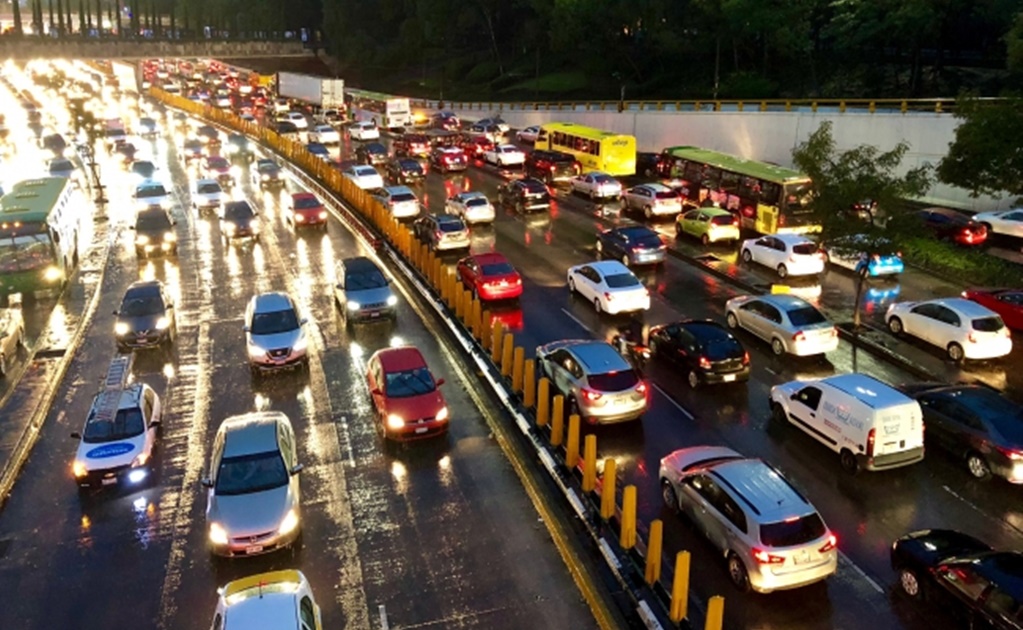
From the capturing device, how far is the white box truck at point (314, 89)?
85.5 m

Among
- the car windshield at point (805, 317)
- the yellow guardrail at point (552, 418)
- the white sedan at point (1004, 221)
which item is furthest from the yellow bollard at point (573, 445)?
the white sedan at point (1004, 221)

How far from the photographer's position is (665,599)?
42.4 ft

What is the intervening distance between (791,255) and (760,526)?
18583 mm

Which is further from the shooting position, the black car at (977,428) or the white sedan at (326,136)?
the white sedan at (326,136)

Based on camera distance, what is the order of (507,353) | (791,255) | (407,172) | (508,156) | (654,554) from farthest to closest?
(508,156)
(407,172)
(791,255)
(507,353)
(654,554)

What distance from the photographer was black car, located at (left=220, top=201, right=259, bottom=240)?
37.0 metres

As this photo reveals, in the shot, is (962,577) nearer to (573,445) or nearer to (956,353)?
(573,445)

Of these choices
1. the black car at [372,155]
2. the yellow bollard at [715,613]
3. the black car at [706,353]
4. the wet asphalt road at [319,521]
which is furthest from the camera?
the black car at [372,155]

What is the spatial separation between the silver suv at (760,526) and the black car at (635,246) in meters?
17.2

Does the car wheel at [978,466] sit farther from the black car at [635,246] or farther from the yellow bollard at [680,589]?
the black car at [635,246]

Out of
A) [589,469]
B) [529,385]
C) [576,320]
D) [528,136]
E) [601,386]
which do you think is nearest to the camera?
[589,469]

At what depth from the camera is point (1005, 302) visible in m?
25.5

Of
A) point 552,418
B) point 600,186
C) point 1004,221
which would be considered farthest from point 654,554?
point 600,186

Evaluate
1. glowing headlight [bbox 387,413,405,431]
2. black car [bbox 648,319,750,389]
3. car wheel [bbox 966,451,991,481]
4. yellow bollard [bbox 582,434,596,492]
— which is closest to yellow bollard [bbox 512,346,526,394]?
glowing headlight [bbox 387,413,405,431]
